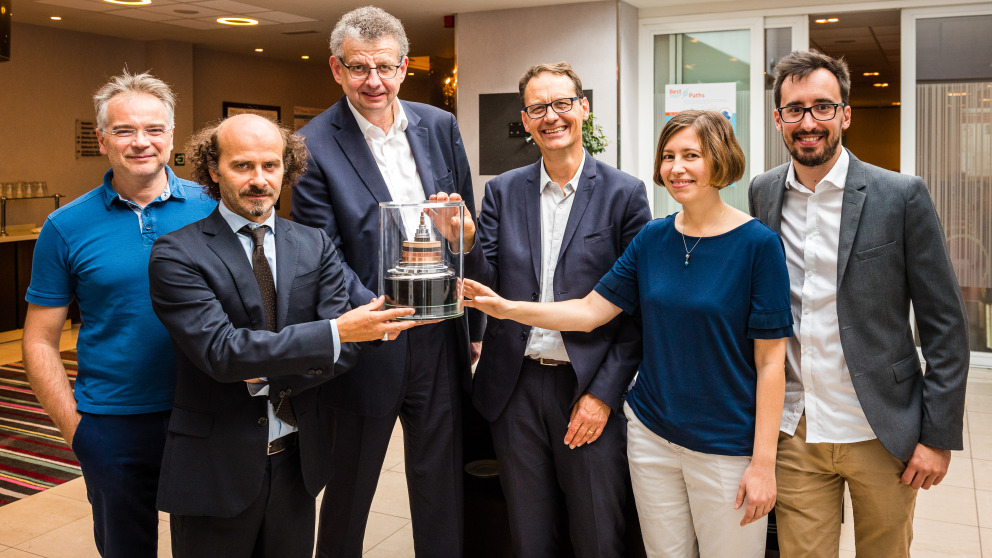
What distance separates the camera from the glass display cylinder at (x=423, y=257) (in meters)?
1.96

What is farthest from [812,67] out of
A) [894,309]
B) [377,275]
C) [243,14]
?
[243,14]

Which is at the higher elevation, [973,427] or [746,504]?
[746,504]

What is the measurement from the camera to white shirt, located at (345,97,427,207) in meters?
2.59

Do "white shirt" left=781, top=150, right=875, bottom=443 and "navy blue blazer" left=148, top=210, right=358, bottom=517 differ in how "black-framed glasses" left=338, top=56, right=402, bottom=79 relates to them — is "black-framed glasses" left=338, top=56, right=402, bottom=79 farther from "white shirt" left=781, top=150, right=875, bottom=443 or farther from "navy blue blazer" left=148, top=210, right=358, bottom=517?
"white shirt" left=781, top=150, right=875, bottom=443

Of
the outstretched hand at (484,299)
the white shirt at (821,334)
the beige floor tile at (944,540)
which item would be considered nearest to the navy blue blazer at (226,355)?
the outstretched hand at (484,299)

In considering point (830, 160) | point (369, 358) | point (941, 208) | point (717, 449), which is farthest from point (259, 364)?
point (941, 208)

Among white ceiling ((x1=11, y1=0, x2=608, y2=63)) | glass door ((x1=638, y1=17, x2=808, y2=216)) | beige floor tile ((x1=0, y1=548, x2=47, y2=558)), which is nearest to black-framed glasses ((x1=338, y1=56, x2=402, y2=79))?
beige floor tile ((x1=0, y1=548, x2=47, y2=558))

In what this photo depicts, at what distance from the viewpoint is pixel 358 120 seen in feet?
8.50

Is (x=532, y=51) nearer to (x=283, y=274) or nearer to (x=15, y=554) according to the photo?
(x=15, y=554)

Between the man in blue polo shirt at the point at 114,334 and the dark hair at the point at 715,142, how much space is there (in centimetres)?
144

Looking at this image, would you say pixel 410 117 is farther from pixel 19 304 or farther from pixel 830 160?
pixel 19 304

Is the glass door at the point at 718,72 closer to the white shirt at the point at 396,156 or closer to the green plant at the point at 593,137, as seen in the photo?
the green plant at the point at 593,137

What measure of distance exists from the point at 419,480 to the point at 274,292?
3.17 feet

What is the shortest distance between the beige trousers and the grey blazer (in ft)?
0.28
